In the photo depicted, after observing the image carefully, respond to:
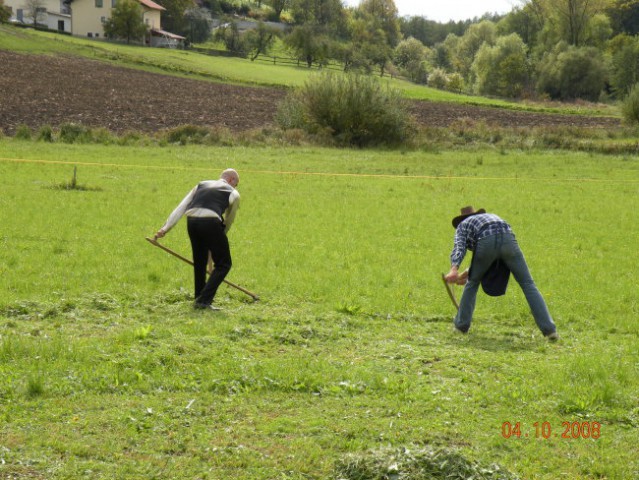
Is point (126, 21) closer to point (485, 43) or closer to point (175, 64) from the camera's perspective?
point (175, 64)

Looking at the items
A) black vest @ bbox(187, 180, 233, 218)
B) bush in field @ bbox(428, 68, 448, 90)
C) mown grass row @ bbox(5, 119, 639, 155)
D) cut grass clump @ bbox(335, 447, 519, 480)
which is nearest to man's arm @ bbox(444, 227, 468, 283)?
black vest @ bbox(187, 180, 233, 218)

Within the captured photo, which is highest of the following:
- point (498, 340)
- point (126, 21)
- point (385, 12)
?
point (385, 12)

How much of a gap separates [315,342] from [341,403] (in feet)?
8.01

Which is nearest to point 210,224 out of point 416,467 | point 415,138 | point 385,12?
point 416,467

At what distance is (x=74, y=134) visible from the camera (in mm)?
39719

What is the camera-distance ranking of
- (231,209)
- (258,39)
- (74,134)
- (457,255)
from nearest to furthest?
(457,255) → (231,209) → (74,134) → (258,39)

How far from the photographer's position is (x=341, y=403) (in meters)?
8.71

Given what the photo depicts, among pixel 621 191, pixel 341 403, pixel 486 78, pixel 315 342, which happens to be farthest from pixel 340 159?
pixel 486 78

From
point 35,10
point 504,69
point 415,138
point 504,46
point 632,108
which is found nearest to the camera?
point 415,138

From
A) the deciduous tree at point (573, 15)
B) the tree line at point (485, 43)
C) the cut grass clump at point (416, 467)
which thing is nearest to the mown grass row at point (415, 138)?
the cut grass clump at point (416, 467)

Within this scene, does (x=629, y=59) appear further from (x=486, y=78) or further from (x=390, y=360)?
(x=390, y=360)

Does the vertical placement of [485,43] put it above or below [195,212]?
above

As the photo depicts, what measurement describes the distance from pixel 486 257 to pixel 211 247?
416 cm

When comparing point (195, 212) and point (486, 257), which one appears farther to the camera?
point (195, 212)
